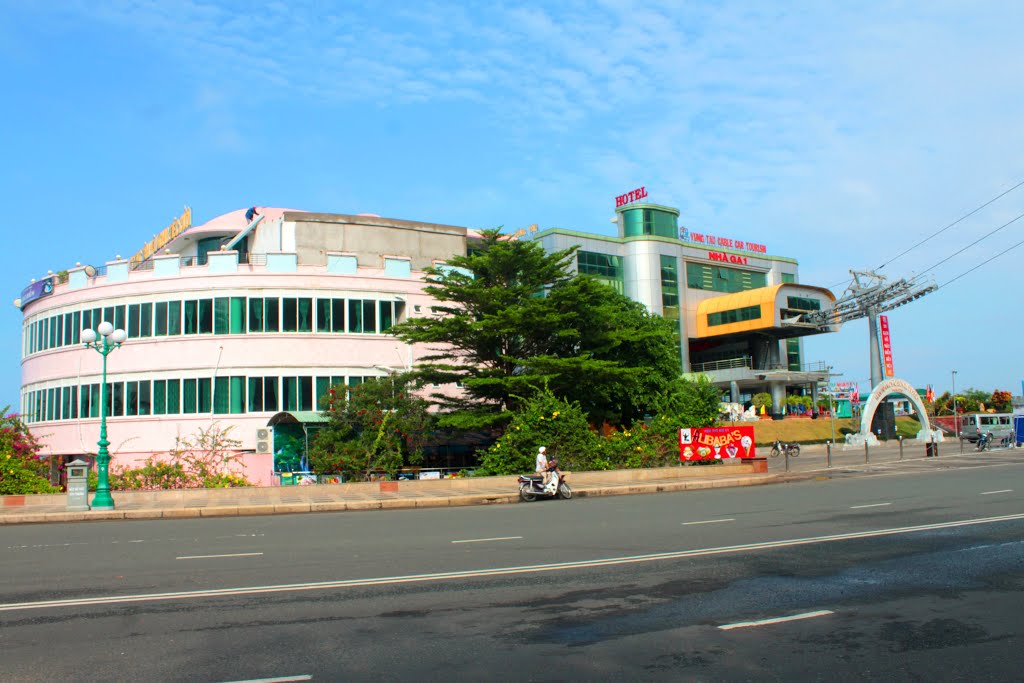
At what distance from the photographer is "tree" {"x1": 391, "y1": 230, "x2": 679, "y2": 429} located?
3142 cm

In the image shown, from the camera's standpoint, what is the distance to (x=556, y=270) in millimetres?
34250

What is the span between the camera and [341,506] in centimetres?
2298

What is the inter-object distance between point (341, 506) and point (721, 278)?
66941 mm

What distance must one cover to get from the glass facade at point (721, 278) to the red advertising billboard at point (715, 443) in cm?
4965

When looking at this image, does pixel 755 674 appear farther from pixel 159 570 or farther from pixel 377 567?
pixel 159 570

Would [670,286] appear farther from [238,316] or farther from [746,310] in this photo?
[238,316]

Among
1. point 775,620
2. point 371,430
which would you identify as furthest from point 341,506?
point 775,620

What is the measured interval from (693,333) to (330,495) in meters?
59.7

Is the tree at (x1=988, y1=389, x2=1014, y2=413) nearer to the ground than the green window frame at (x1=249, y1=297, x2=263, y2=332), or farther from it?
nearer to the ground

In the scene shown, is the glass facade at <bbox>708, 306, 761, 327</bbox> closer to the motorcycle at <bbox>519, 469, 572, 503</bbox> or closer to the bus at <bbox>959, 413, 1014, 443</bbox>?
the bus at <bbox>959, 413, 1014, 443</bbox>

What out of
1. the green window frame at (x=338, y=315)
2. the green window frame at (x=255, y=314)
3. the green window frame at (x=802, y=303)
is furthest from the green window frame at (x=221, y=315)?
the green window frame at (x=802, y=303)

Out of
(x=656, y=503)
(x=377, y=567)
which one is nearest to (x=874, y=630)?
(x=377, y=567)

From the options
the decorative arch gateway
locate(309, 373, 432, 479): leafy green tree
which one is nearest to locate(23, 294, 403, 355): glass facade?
locate(309, 373, 432, 479): leafy green tree

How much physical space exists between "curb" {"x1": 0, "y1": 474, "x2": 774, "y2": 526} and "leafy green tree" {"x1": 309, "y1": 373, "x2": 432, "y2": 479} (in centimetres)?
→ 739
